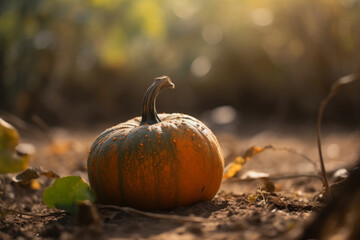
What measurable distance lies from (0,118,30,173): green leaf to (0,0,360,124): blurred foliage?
4.69 metres

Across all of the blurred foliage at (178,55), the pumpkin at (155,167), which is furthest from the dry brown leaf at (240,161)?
the blurred foliage at (178,55)

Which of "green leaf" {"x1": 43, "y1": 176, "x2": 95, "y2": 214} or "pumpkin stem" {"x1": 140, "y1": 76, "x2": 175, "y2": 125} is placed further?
"pumpkin stem" {"x1": 140, "y1": 76, "x2": 175, "y2": 125}

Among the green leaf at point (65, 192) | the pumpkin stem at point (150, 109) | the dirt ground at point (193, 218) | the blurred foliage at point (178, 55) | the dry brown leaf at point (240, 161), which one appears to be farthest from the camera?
the blurred foliage at point (178, 55)

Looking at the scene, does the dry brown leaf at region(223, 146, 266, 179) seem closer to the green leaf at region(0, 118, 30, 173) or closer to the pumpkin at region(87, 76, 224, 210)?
the pumpkin at region(87, 76, 224, 210)

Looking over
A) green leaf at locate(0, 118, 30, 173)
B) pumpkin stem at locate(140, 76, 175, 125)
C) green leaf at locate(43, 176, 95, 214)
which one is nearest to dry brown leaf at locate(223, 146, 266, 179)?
pumpkin stem at locate(140, 76, 175, 125)

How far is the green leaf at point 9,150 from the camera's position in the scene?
6.91ft

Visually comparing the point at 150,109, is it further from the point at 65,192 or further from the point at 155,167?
the point at 65,192

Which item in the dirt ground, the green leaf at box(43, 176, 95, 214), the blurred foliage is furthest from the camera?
the blurred foliage

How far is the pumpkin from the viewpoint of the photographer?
2.14 m

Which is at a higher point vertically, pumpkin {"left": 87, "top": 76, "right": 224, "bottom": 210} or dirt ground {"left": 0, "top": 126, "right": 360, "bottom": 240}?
pumpkin {"left": 87, "top": 76, "right": 224, "bottom": 210}

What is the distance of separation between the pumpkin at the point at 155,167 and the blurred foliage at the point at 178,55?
174 inches

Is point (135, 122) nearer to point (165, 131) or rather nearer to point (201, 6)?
point (165, 131)

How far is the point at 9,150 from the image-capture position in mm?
2148

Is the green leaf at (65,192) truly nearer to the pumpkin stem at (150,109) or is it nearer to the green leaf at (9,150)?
the green leaf at (9,150)
